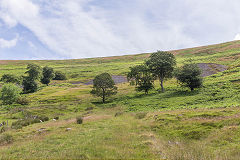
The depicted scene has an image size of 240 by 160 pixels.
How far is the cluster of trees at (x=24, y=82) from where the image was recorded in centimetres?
5766

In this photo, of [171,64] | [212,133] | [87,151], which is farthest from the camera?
[171,64]

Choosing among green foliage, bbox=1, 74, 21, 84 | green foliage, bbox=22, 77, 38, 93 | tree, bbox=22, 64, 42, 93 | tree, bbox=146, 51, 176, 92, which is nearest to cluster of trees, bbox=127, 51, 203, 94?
tree, bbox=146, 51, 176, 92

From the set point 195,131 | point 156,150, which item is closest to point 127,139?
point 156,150

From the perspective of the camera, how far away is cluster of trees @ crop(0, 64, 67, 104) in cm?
5766

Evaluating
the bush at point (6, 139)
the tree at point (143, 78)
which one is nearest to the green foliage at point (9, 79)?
the tree at point (143, 78)

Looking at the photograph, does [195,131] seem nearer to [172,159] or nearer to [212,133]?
[212,133]

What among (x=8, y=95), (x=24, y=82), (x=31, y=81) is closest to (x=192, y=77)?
(x=8, y=95)

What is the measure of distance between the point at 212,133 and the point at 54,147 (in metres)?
12.9

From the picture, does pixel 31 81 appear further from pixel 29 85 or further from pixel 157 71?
pixel 157 71

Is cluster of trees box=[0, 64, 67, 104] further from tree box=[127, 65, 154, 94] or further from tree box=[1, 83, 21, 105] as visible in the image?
tree box=[127, 65, 154, 94]

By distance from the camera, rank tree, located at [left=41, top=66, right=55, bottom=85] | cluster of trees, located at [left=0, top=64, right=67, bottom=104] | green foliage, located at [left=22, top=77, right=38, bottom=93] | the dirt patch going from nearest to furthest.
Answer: cluster of trees, located at [left=0, top=64, right=67, bottom=104]
the dirt patch
green foliage, located at [left=22, top=77, right=38, bottom=93]
tree, located at [left=41, top=66, right=55, bottom=85]

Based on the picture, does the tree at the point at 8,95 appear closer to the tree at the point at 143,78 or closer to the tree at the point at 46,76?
the tree at the point at 143,78

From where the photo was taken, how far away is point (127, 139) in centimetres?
1306

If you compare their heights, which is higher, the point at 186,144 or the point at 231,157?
the point at 231,157
